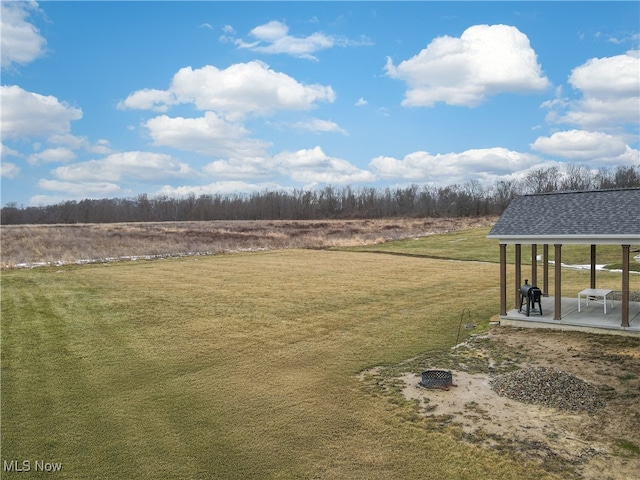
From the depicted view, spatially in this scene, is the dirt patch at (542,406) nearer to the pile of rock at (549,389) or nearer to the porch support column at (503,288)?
the pile of rock at (549,389)

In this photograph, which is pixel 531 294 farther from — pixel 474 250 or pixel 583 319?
pixel 474 250

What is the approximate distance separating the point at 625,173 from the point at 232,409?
89.8 meters

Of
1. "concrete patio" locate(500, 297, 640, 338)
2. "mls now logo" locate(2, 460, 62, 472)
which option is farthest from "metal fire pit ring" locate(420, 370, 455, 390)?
"mls now logo" locate(2, 460, 62, 472)

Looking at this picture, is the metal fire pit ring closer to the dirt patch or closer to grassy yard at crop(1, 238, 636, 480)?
the dirt patch

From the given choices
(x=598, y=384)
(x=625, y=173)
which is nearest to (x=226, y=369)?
(x=598, y=384)

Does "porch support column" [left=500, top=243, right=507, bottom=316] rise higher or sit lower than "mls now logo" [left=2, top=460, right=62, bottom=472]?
higher

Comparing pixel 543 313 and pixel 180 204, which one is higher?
pixel 180 204

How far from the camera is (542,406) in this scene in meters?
6.90

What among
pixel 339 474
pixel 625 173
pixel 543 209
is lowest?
pixel 339 474

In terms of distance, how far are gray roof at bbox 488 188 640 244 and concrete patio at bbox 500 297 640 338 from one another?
6.22ft

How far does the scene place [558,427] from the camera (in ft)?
20.4

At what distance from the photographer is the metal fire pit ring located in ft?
25.0

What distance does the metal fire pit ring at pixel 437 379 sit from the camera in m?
7.61

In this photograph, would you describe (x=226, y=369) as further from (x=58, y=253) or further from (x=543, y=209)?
(x=58, y=253)
